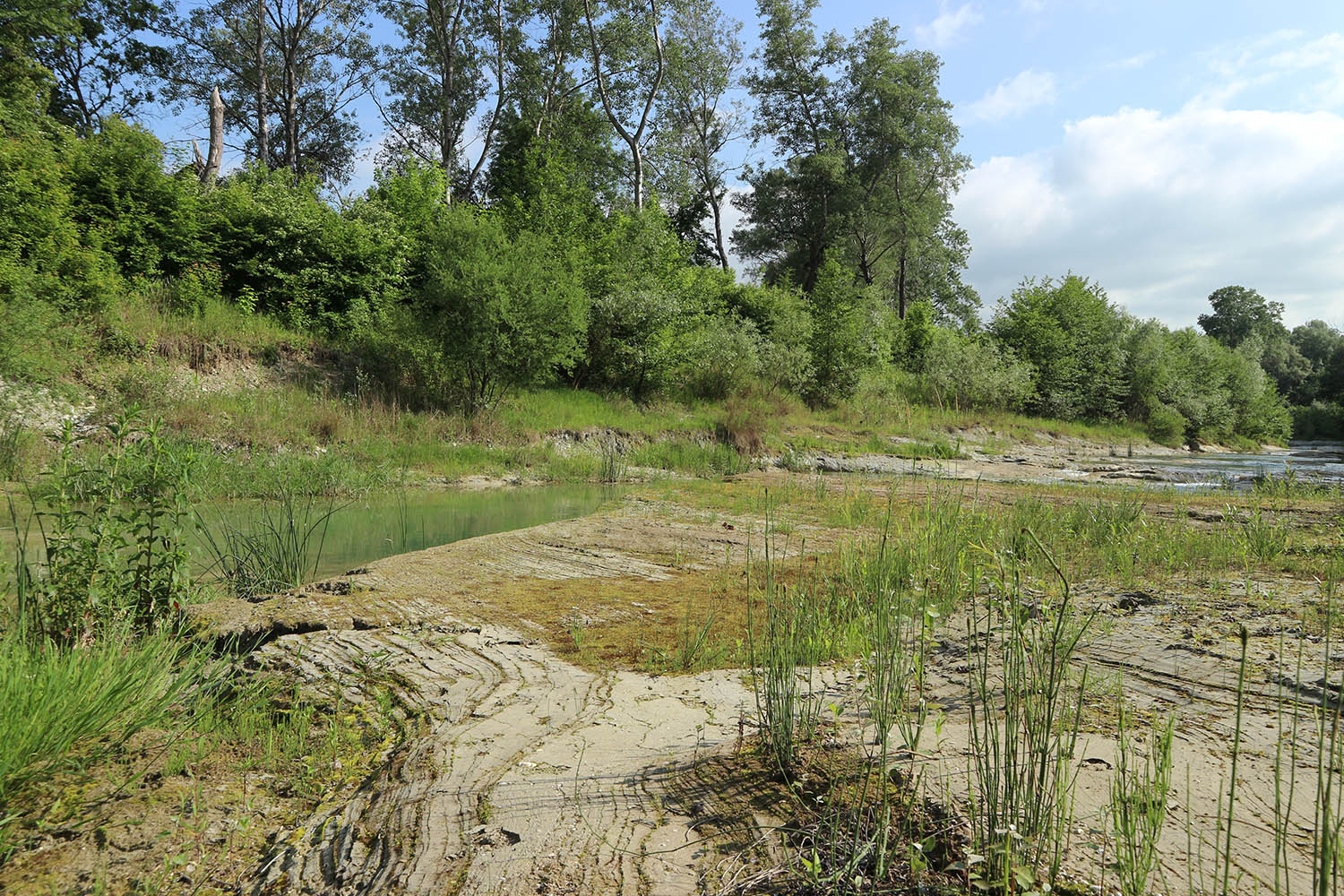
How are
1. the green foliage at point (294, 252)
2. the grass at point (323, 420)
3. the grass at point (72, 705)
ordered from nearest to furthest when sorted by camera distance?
the grass at point (72, 705), the grass at point (323, 420), the green foliage at point (294, 252)

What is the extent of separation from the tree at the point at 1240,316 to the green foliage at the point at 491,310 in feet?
284

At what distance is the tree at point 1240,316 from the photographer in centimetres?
7669

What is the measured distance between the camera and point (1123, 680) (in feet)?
11.0

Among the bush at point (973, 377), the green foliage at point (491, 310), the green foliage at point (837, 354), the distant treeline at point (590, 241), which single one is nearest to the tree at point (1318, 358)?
the distant treeline at point (590, 241)

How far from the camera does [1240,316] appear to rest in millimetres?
79125

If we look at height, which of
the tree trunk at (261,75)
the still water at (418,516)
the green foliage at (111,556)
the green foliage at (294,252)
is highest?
the tree trunk at (261,75)

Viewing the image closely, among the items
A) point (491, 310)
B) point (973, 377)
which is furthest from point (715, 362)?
point (973, 377)

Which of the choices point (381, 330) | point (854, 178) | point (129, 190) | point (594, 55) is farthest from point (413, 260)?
point (854, 178)

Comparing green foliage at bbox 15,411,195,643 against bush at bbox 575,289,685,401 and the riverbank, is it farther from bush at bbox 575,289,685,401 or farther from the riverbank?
bush at bbox 575,289,685,401

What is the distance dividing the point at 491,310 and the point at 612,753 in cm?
1461

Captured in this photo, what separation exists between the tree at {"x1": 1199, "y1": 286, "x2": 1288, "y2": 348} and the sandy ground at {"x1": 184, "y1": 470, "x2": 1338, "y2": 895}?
307 ft

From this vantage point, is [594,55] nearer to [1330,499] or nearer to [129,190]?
[129,190]

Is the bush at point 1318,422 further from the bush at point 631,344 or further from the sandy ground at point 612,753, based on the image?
the sandy ground at point 612,753

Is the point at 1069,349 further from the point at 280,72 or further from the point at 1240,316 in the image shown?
the point at 1240,316
